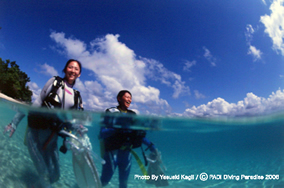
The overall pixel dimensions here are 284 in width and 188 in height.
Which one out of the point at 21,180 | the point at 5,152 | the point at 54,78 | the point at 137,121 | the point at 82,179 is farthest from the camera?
the point at 5,152

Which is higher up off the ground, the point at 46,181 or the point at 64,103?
the point at 64,103

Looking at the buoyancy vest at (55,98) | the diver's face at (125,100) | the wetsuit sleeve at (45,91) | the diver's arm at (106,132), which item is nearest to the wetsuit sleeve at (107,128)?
the diver's arm at (106,132)

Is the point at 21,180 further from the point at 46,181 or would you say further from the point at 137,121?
the point at 137,121

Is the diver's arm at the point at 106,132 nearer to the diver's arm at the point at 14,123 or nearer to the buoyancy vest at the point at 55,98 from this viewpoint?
the buoyancy vest at the point at 55,98

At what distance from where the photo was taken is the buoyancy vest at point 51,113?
2.60m

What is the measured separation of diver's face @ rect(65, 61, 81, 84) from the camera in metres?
2.59

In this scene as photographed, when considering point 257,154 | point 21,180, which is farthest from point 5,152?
point 257,154

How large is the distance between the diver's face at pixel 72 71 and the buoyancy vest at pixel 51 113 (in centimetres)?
16

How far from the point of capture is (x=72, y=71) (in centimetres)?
261

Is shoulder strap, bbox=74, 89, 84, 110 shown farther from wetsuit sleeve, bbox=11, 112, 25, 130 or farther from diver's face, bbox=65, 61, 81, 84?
wetsuit sleeve, bbox=11, 112, 25, 130

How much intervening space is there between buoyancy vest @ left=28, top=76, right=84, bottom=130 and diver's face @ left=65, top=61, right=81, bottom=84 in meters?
0.16

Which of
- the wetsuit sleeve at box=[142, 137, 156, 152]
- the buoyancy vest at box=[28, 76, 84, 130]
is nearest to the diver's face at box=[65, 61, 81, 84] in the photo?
the buoyancy vest at box=[28, 76, 84, 130]

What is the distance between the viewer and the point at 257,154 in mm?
20750

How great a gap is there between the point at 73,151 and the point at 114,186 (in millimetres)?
2166
